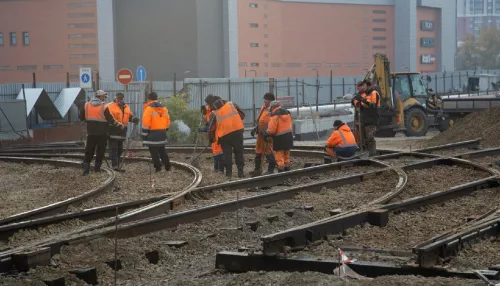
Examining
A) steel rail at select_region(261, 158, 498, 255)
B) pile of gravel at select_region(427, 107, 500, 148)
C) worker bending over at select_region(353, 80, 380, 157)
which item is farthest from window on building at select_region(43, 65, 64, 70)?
steel rail at select_region(261, 158, 498, 255)

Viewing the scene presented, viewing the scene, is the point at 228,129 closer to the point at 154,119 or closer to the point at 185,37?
the point at 154,119

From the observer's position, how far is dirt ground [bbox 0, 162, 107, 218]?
12805mm

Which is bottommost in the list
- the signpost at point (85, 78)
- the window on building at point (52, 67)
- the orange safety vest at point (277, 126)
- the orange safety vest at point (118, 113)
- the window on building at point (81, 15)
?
the orange safety vest at point (277, 126)

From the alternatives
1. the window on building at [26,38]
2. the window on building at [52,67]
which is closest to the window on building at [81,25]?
the window on building at [52,67]

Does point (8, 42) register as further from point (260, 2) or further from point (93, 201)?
point (93, 201)

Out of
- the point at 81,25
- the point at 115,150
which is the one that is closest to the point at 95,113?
the point at 115,150

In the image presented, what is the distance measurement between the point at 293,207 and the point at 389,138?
18874 mm

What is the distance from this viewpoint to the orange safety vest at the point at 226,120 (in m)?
15.6

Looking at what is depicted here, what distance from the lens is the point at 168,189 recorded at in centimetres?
1320

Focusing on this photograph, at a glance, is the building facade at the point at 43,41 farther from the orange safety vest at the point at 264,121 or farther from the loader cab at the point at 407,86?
the orange safety vest at the point at 264,121

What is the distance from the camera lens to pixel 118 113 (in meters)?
17.0

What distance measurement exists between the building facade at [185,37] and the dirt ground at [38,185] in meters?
35.5

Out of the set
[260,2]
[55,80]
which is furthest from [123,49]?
[260,2]

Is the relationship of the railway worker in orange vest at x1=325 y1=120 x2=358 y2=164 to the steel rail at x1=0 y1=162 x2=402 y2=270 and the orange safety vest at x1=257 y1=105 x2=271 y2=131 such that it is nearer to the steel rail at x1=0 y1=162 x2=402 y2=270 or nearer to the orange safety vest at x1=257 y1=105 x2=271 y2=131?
the orange safety vest at x1=257 y1=105 x2=271 y2=131
